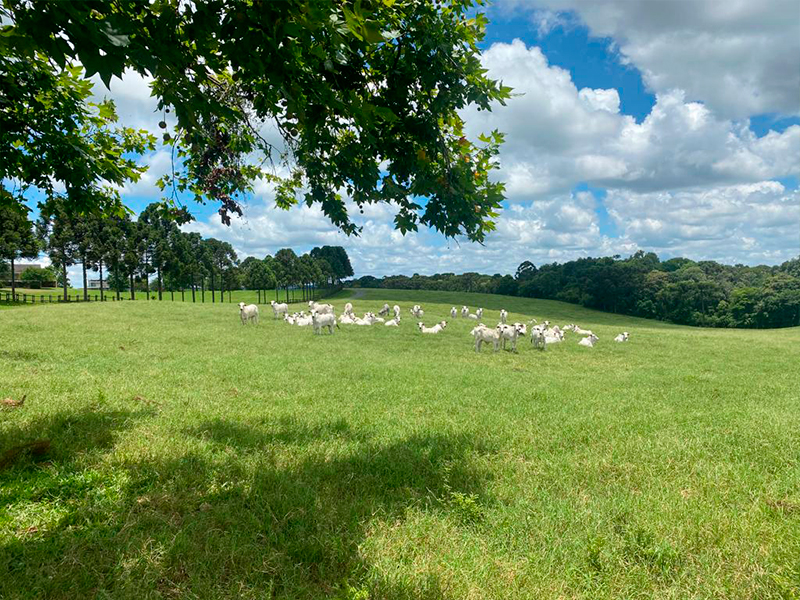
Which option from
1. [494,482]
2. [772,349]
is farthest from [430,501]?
[772,349]

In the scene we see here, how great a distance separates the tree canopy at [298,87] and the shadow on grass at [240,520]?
3549 millimetres

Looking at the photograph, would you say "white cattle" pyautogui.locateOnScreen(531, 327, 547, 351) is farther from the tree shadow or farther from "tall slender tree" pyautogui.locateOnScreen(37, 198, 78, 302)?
"tall slender tree" pyautogui.locateOnScreen(37, 198, 78, 302)

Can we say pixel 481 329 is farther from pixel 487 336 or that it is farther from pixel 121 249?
pixel 121 249

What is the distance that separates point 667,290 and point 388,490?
94.2 meters

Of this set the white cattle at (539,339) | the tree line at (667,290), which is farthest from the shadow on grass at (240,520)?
the tree line at (667,290)

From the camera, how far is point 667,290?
278 feet

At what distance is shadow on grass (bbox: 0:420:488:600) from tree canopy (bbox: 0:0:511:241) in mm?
3549

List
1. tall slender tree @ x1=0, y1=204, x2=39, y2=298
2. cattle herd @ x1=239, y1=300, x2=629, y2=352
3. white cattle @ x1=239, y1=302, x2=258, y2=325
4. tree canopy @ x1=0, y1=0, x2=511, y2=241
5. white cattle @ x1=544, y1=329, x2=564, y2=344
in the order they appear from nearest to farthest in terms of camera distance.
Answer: tree canopy @ x1=0, y1=0, x2=511, y2=241 < cattle herd @ x1=239, y1=300, x2=629, y2=352 < white cattle @ x1=544, y1=329, x2=564, y2=344 < white cattle @ x1=239, y1=302, x2=258, y2=325 < tall slender tree @ x1=0, y1=204, x2=39, y2=298

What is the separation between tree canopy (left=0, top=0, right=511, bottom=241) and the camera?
3.44 meters

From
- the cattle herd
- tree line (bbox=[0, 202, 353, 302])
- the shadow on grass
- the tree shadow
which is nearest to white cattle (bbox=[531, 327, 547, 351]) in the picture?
the cattle herd

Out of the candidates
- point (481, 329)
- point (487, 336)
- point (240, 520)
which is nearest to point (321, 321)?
point (481, 329)

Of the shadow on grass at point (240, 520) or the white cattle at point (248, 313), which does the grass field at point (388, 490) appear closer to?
the shadow on grass at point (240, 520)

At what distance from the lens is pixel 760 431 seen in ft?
28.2

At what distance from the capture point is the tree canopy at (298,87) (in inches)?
135
